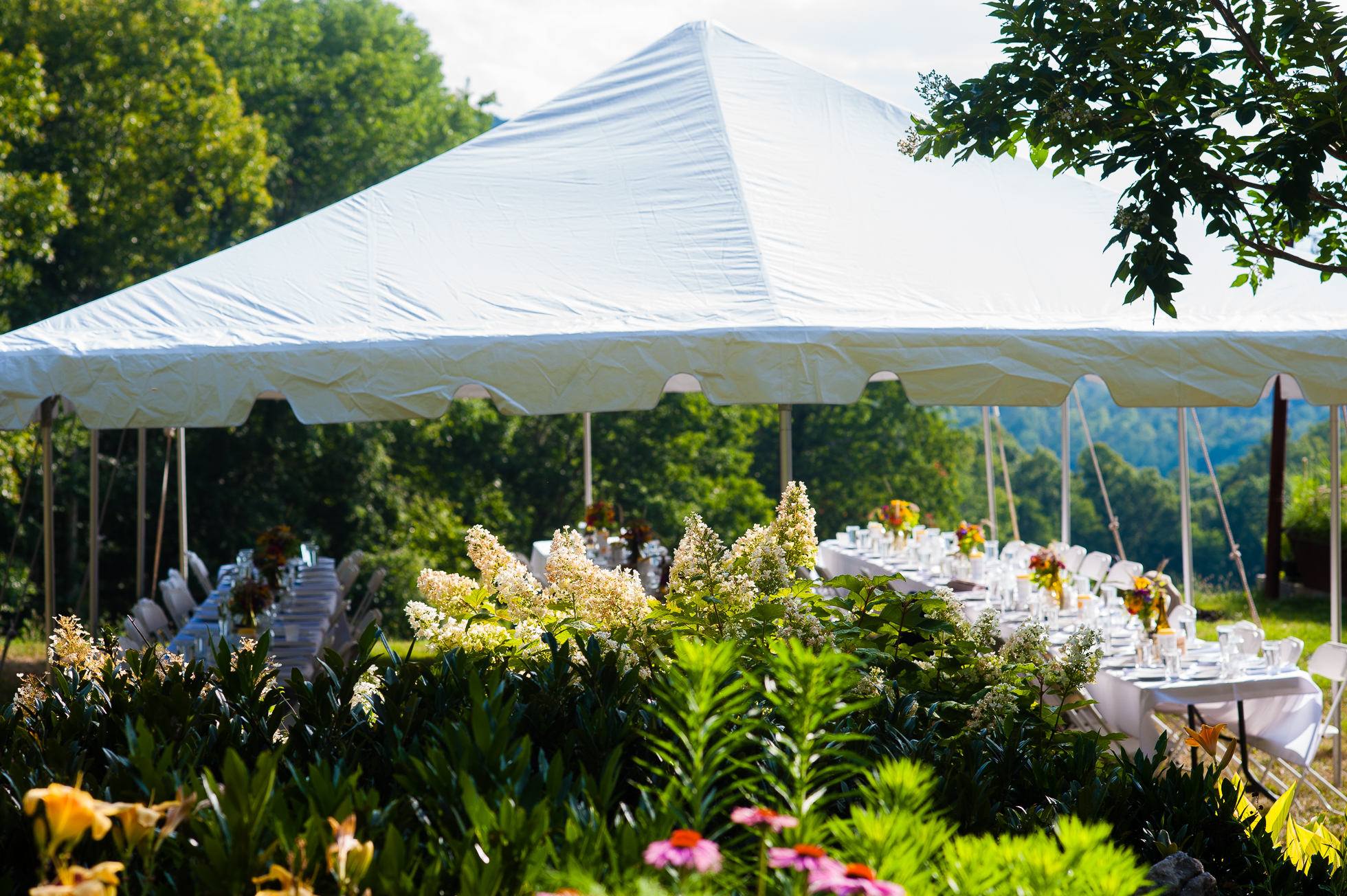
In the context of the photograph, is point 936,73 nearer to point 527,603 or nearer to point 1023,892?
point 527,603

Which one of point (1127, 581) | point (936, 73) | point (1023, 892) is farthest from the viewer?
point (1127, 581)

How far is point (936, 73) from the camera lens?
10.2ft

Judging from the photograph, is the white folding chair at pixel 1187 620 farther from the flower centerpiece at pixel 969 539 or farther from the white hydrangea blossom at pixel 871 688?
the white hydrangea blossom at pixel 871 688

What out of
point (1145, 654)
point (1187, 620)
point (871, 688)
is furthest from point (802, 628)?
point (1187, 620)

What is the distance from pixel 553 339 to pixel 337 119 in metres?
15.6

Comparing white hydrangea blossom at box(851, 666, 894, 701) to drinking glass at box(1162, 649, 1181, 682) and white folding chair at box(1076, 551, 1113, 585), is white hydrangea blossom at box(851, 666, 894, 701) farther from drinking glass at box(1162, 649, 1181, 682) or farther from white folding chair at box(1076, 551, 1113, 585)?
white folding chair at box(1076, 551, 1113, 585)

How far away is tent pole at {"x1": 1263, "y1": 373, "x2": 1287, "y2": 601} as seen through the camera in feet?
36.9

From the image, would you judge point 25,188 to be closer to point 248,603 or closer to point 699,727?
point 248,603

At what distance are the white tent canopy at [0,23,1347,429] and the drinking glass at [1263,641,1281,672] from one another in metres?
1.12

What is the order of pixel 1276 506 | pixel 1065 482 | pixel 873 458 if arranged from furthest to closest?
pixel 873 458
pixel 1276 506
pixel 1065 482

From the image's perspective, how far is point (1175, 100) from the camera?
2.75 meters

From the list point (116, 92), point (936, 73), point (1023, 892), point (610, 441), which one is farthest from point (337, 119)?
point (1023, 892)

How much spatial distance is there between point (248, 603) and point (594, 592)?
3.38 m

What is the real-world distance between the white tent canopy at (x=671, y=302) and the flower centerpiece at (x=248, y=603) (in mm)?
1360
